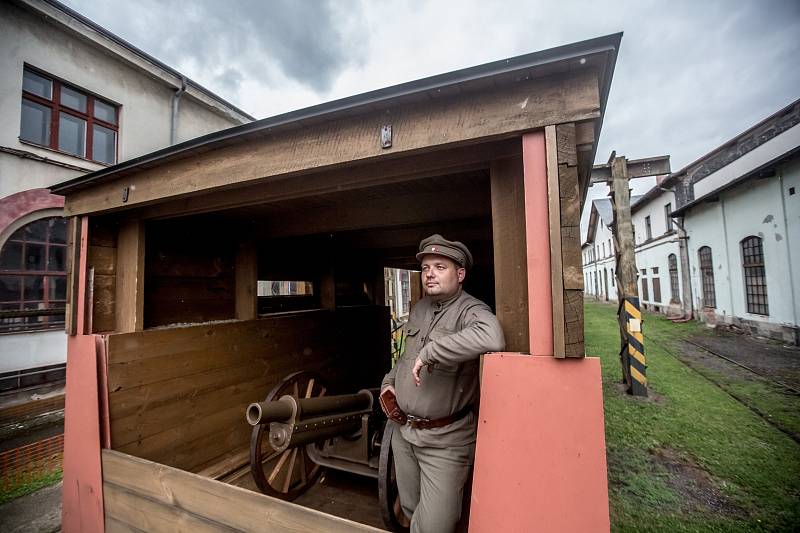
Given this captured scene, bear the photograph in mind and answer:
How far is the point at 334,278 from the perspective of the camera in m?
5.07

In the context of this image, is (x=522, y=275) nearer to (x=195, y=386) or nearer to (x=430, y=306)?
(x=430, y=306)

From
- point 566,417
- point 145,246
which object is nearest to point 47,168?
point 145,246

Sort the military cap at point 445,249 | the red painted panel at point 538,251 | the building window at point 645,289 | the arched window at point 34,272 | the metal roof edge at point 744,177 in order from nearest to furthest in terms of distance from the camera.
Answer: the red painted panel at point 538,251 → the military cap at point 445,249 → the arched window at point 34,272 → the metal roof edge at point 744,177 → the building window at point 645,289

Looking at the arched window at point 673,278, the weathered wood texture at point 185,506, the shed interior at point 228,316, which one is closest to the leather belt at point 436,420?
the weathered wood texture at point 185,506

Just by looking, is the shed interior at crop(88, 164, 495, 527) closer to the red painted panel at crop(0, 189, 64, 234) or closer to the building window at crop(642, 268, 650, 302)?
the red painted panel at crop(0, 189, 64, 234)

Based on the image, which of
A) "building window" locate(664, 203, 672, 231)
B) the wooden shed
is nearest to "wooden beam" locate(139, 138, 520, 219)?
the wooden shed

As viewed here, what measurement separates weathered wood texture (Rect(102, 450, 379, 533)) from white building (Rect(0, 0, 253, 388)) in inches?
213

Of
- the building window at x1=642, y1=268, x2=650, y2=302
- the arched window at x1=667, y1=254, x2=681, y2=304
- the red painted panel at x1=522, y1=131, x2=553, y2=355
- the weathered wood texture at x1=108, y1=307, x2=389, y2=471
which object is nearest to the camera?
the red painted panel at x1=522, y1=131, x2=553, y2=355

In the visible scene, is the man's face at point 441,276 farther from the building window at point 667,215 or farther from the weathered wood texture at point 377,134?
the building window at point 667,215

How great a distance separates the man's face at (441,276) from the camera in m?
2.05

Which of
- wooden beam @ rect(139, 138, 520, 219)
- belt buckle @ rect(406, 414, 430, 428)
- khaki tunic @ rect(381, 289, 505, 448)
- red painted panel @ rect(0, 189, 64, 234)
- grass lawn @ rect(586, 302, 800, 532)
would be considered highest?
red painted panel @ rect(0, 189, 64, 234)

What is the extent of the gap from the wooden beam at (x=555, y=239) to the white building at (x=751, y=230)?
1096 centimetres

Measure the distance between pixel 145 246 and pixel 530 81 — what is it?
3.21 metres

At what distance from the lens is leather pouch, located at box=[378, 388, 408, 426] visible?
6.70 ft
